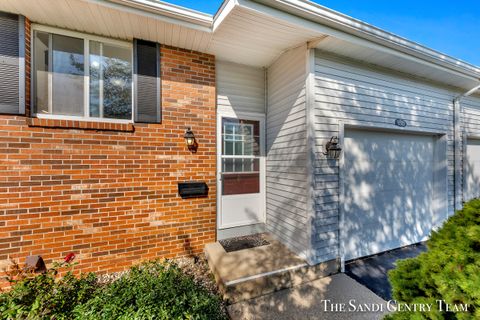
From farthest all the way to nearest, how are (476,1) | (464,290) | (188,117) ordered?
(476,1)
(188,117)
(464,290)

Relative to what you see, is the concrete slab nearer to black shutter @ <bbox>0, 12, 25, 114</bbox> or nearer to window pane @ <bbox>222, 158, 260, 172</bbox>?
window pane @ <bbox>222, 158, 260, 172</bbox>

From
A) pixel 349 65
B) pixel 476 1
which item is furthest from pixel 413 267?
pixel 476 1

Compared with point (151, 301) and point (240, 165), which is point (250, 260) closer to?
point (151, 301)

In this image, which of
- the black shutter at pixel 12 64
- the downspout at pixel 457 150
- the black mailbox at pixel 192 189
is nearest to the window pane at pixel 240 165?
the black mailbox at pixel 192 189

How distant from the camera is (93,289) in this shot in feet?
7.41

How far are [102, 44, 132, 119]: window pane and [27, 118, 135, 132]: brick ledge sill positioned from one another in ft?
0.75

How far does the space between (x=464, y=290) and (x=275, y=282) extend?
1.87 m

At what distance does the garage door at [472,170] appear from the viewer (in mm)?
4379

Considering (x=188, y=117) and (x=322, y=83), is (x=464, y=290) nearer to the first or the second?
(x=322, y=83)

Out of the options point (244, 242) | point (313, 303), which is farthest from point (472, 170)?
point (244, 242)

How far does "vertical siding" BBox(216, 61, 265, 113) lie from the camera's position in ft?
11.6

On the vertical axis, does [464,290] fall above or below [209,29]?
below

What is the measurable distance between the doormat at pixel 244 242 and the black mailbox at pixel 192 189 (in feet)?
3.08

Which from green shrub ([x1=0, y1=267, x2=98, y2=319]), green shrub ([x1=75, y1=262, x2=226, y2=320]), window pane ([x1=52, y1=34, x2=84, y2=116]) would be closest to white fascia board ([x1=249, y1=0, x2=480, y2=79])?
window pane ([x1=52, y1=34, x2=84, y2=116])
